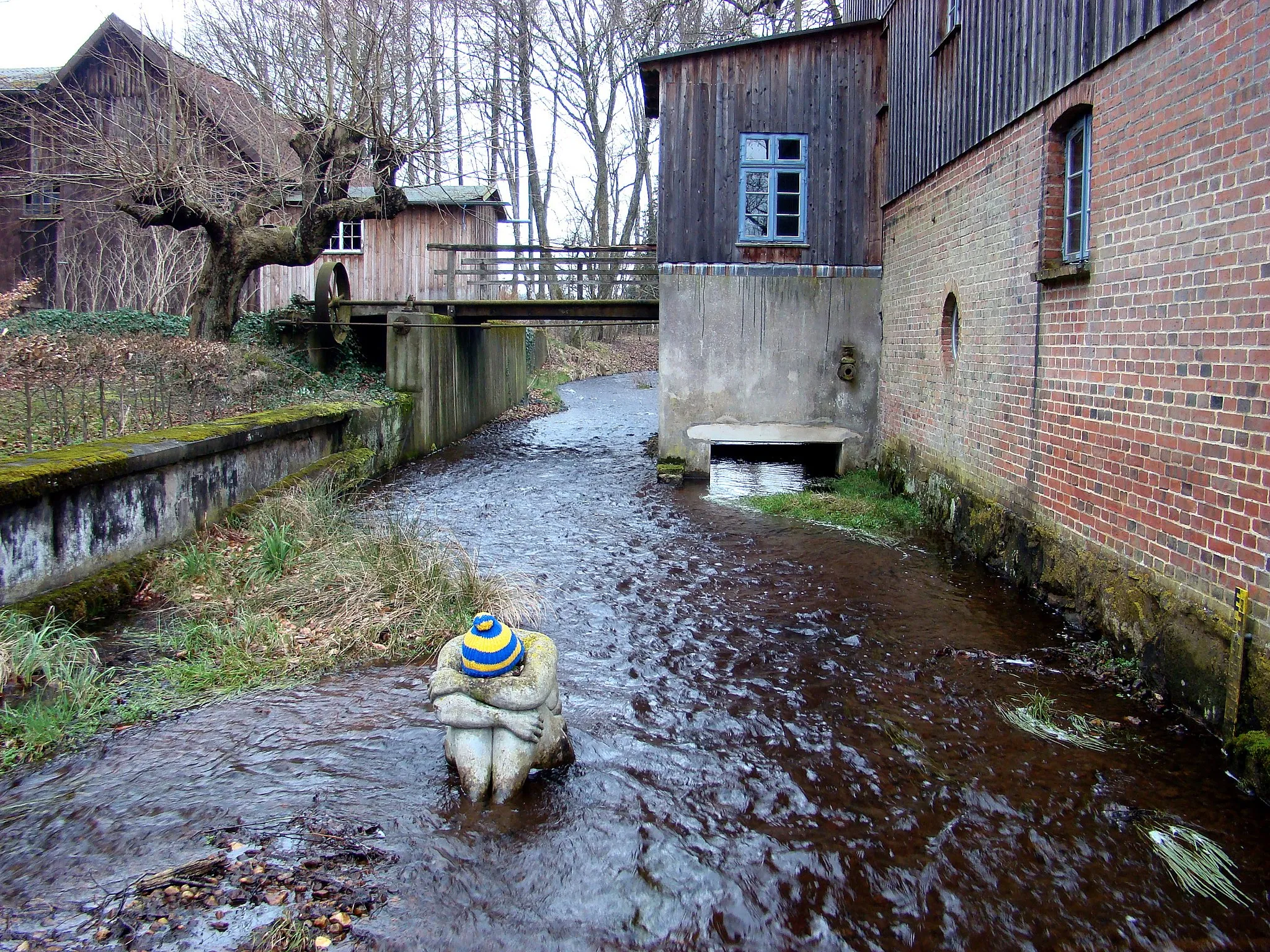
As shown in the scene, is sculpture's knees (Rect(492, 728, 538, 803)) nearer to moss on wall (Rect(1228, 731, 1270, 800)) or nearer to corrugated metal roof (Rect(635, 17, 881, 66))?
moss on wall (Rect(1228, 731, 1270, 800))

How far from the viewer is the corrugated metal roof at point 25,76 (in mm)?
19859

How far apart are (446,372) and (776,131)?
788 centimetres

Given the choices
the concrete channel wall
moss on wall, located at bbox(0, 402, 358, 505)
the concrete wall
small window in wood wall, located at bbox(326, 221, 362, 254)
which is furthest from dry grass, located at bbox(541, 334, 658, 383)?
the concrete wall

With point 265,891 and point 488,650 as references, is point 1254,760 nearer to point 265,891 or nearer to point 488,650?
point 488,650

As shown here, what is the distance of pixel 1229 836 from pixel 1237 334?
103 inches

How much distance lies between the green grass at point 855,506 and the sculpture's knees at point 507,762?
20.9 ft

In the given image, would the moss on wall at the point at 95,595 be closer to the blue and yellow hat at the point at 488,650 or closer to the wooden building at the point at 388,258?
the blue and yellow hat at the point at 488,650

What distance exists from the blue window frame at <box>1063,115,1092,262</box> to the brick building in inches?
0.8

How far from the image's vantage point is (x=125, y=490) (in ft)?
23.2

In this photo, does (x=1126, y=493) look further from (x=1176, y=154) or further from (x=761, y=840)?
(x=761, y=840)

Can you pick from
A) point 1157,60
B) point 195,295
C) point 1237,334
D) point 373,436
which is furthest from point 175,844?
point 195,295

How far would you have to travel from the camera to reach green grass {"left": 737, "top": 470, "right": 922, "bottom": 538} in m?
10.3

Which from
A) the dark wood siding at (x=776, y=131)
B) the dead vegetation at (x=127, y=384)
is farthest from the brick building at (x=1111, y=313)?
the dead vegetation at (x=127, y=384)

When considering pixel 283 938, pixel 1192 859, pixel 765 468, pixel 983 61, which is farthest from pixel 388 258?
pixel 1192 859
